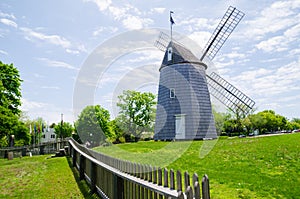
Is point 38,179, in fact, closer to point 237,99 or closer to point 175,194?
point 175,194

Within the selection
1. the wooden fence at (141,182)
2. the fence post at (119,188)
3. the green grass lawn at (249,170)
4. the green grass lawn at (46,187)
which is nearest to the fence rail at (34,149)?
the green grass lawn at (46,187)

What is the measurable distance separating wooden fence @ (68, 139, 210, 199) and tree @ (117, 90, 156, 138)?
37.1 m

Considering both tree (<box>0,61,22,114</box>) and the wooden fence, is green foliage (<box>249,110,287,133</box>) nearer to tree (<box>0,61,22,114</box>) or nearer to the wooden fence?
tree (<box>0,61,22,114</box>)

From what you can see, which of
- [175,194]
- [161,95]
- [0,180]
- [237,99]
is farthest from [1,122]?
[175,194]

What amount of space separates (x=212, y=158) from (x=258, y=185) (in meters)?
4.10

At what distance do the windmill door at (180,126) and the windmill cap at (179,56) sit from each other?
15.0 ft

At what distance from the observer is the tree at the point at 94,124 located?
56.6 metres

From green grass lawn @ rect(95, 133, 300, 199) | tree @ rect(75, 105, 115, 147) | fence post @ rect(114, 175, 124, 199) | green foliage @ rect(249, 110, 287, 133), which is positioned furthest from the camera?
tree @ rect(75, 105, 115, 147)

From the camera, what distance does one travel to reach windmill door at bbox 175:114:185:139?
21.0 meters

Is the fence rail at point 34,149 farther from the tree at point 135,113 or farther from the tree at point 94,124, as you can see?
the tree at point 94,124

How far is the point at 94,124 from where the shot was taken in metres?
59.4

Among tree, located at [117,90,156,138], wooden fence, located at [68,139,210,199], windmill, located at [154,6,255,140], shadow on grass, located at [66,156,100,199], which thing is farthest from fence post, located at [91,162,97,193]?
tree, located at [117,90,156,138]

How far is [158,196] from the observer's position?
332 cm

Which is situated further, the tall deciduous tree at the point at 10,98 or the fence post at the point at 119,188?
the tall deciduous tree at the point at 10,98
